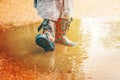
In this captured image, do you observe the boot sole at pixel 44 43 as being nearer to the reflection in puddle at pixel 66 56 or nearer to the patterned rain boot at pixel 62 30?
the reflection in puddle at pixel 66 56

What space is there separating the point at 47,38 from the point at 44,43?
0.07 meters

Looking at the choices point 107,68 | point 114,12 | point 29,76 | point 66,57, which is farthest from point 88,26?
point 29,76

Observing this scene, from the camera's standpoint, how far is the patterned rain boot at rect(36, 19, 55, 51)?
3156 millimetres

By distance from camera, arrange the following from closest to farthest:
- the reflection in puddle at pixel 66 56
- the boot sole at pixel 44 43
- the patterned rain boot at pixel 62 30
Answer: the reflection in puddle at pixel 66 56
the boot sole at pixel 44 43
the patterned rain boot at pixel 62 30

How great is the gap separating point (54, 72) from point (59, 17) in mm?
818

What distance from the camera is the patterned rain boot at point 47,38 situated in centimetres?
316

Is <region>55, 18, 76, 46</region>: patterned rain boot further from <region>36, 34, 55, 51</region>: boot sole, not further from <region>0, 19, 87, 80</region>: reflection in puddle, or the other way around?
<region>36, 34, 55, 51</region>: boot sole

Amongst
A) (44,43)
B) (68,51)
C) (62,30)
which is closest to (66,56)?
(68,51)

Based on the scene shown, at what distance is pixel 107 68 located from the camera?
2.89m

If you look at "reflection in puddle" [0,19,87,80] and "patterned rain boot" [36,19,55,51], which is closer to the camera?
"reflection in puddle" [0,19,87,80]

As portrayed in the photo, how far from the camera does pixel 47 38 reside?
323 centimetres

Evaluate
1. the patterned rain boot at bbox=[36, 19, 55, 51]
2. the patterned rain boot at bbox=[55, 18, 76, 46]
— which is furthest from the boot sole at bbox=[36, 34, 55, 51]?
the patterned rain boot at bbox=[55, 18, 76, 46]

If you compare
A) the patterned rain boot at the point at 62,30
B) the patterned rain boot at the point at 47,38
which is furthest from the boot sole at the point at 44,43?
the patterned rain boot at the point at 62,30

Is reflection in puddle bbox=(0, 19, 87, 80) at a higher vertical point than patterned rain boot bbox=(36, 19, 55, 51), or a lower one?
lower
